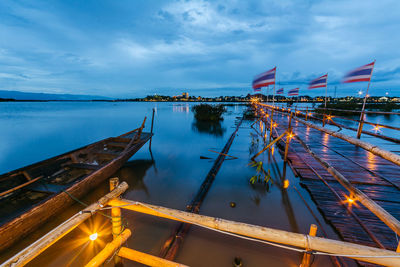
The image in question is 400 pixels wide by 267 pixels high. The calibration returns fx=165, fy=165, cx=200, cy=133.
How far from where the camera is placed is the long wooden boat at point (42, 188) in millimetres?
3920

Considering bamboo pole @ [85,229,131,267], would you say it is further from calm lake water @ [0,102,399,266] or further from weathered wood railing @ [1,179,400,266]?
calm lake water @ [0,102,399,266]

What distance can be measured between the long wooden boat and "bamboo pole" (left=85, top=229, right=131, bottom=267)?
2881 mm

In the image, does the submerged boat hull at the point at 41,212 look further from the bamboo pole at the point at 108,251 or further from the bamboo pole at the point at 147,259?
the bamboo pole at the point at 147,259

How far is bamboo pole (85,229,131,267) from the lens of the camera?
7.74ft

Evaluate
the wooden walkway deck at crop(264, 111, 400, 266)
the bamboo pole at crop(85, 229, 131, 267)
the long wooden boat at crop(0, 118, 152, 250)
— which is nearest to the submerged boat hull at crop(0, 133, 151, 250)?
the long wooden boat at crop(0, 118, 152, 250)

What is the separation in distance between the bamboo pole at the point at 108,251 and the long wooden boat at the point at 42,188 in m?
2.88

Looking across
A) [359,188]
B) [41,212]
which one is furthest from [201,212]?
[359,188]

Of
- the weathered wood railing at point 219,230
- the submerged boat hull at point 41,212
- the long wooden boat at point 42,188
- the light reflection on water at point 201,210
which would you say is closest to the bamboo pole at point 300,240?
the weathered wood railing at point 219,230

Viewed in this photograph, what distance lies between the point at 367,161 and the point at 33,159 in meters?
21.9

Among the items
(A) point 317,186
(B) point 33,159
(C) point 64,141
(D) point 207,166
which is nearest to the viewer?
(A) point 317,186

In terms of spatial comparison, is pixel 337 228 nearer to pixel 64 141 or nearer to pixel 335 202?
pixel 335 202

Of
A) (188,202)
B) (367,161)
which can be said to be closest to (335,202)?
(367,161)

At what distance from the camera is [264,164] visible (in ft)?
32.1

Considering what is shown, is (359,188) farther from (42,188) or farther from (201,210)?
(42,188)
